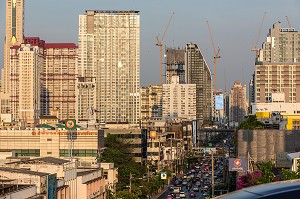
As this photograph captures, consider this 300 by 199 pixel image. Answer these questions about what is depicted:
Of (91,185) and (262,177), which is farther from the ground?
(262,177)

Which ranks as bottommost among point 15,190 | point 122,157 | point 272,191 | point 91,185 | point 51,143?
point 91,185

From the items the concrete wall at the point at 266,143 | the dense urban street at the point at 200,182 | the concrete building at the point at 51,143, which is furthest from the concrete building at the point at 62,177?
the concrete building at the point at 51,143

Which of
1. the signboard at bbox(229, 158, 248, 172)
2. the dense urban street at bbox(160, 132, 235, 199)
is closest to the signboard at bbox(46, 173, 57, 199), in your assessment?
the signboard at bbox(229, 158, 248, 172)

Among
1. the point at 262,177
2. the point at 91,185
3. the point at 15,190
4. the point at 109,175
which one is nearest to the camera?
the point at 15,190

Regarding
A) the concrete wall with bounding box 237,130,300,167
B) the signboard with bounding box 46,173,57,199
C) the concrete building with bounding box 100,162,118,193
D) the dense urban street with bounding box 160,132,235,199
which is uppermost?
the concrete wall with bounding box 237,130,300,167

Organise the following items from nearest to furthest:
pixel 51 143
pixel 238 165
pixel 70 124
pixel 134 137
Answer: pixel 238 165
pixel 70 124
pixel 51 143
pixel 134 137

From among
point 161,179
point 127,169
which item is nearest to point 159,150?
point 161,179

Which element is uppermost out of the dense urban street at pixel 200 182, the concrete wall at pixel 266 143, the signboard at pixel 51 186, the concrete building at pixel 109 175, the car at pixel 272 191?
the car at pixel 272 191

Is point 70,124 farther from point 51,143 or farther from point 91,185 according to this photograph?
point 91,185

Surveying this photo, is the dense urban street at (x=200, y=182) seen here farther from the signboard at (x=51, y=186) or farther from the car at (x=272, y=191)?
the car at (x=272, y=191)

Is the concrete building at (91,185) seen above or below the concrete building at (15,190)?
below

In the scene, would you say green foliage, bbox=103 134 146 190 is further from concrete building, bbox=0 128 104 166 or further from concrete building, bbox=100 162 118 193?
concrete building, bbox=100 162 118 193

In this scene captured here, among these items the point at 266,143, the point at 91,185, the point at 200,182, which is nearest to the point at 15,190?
the point at 91,185

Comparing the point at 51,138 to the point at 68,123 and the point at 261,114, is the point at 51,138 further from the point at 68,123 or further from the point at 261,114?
the point at 261,114
